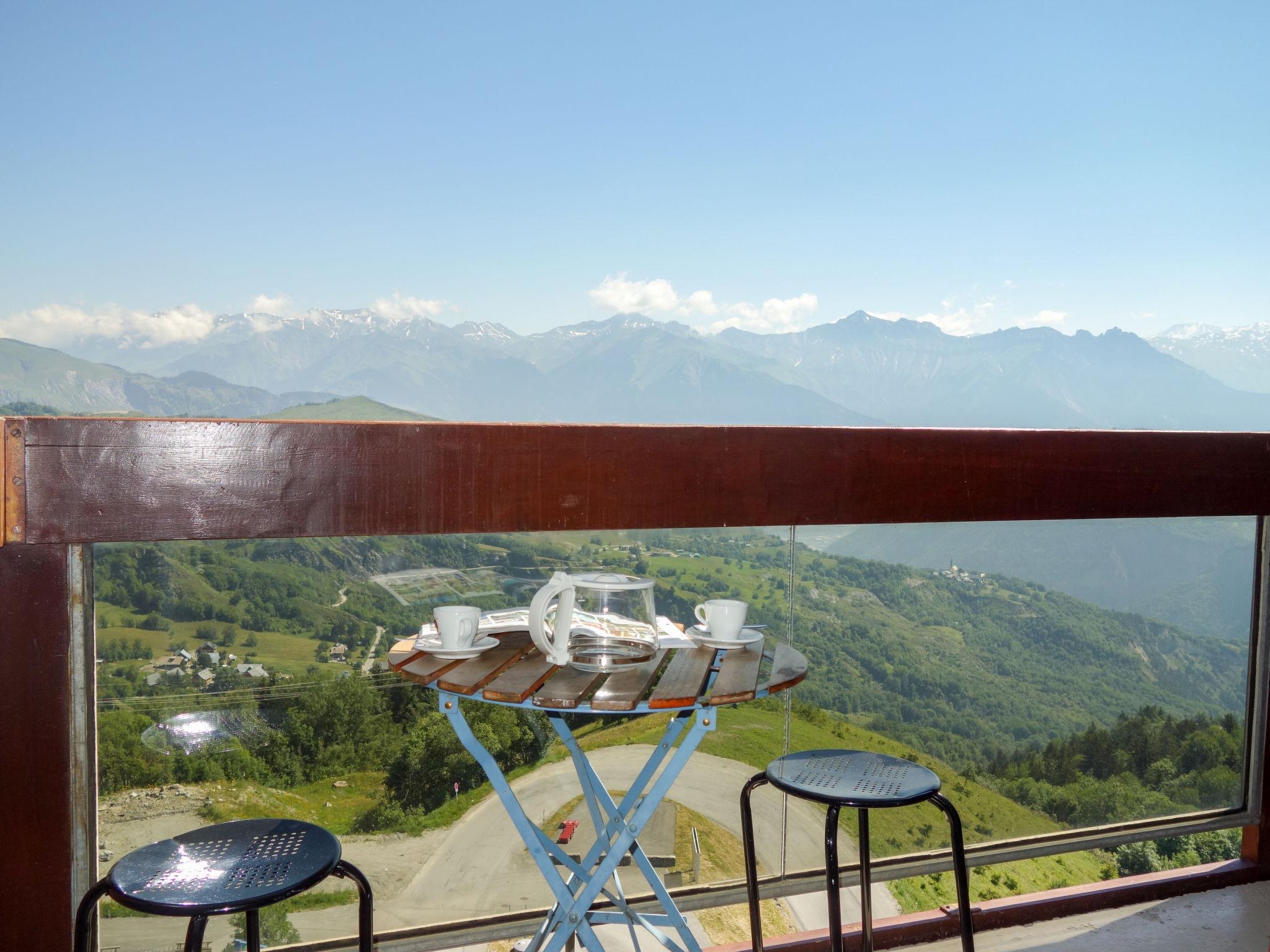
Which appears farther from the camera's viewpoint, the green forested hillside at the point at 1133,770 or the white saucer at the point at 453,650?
the green forested hillside at the point at 1133,770

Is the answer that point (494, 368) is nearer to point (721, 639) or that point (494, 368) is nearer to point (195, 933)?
point (721, 639)

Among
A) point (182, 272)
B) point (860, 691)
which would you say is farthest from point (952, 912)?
point (182, 272)

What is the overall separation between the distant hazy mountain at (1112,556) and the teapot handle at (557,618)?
0.68m

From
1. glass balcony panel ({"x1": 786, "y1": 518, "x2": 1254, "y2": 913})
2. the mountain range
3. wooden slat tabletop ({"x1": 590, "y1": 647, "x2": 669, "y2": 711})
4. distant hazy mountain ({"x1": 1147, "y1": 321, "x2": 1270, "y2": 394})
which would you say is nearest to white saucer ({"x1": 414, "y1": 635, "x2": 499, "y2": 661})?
wooden slat tabletop ({"x1": 590, "y1": 647, "x2": 669, "y2": 711})

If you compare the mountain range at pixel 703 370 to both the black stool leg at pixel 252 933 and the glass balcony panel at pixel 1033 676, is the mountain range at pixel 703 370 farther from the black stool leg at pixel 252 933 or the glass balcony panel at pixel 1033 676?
the black stool leg at pixel 252 933

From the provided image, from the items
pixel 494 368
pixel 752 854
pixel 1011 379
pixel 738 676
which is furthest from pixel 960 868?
pixel 494 368

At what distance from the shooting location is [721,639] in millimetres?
1455

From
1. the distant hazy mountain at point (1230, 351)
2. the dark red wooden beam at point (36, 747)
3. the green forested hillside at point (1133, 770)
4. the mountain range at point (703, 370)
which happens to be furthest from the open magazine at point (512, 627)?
the distant hazy mountain at point (1230, 351)

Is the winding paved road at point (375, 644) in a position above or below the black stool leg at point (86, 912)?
above

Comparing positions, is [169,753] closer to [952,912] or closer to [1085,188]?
[952,912]

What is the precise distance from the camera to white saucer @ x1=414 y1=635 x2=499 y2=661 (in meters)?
1.34

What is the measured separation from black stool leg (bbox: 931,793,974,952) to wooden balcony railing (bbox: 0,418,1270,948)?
0.63 metres

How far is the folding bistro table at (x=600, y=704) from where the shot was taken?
1.13m

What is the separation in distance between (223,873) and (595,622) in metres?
Answer: 0.58
